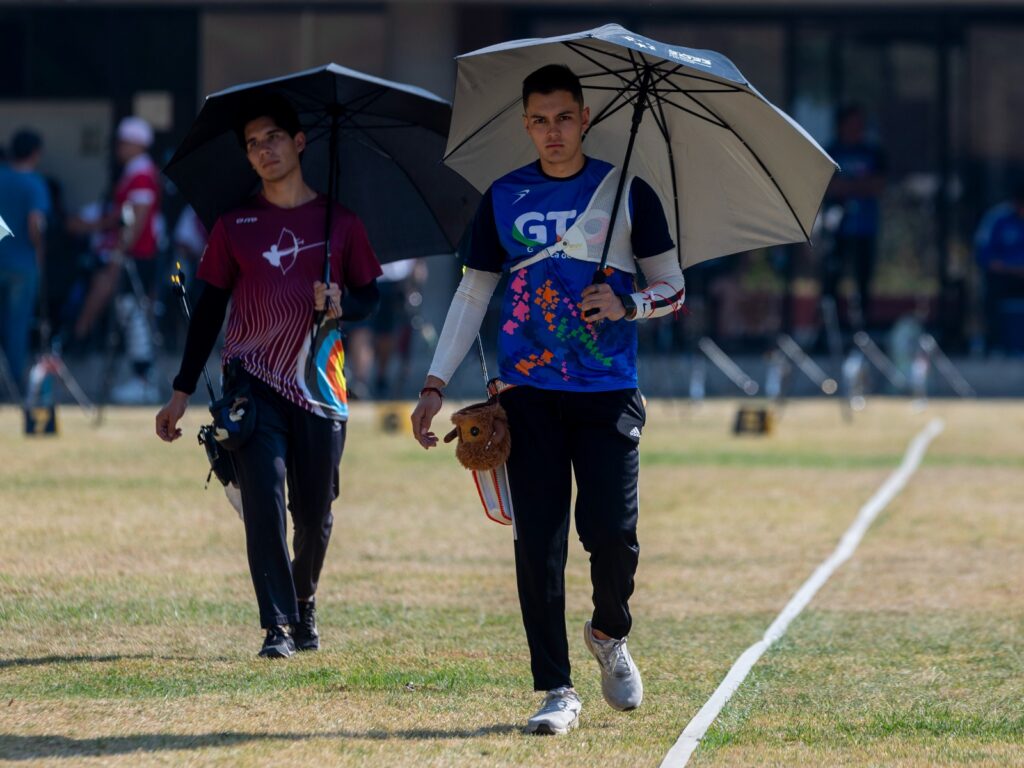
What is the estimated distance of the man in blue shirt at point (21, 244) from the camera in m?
16.3

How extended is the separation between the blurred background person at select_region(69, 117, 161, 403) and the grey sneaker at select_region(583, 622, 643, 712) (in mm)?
10836

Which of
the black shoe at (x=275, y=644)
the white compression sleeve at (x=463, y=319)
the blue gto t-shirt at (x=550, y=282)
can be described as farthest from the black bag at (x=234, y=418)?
the blue gto t-shirt at (x=550, y=282)

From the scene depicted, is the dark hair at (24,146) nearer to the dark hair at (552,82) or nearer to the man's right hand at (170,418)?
the man's right hand at (170,418)

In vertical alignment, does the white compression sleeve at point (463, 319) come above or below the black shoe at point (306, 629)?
above

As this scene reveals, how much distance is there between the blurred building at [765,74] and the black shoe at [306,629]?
15.6 meters

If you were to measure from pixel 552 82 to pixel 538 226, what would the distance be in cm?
42

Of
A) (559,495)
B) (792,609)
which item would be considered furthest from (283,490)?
(792,609)

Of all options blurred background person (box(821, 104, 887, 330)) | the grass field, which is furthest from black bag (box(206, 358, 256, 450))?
blurred background person (box(821, 104, 887, 330))

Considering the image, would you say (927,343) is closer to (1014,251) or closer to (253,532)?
(1014,251)

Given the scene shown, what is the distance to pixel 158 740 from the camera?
18.1 ft

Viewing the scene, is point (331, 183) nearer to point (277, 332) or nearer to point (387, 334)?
point (277, 332)

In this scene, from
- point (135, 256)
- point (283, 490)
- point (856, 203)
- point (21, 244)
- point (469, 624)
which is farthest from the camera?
point (856, 203)

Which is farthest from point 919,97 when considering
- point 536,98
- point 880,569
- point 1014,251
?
point 536,98

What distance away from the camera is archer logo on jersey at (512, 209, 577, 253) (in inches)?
225
